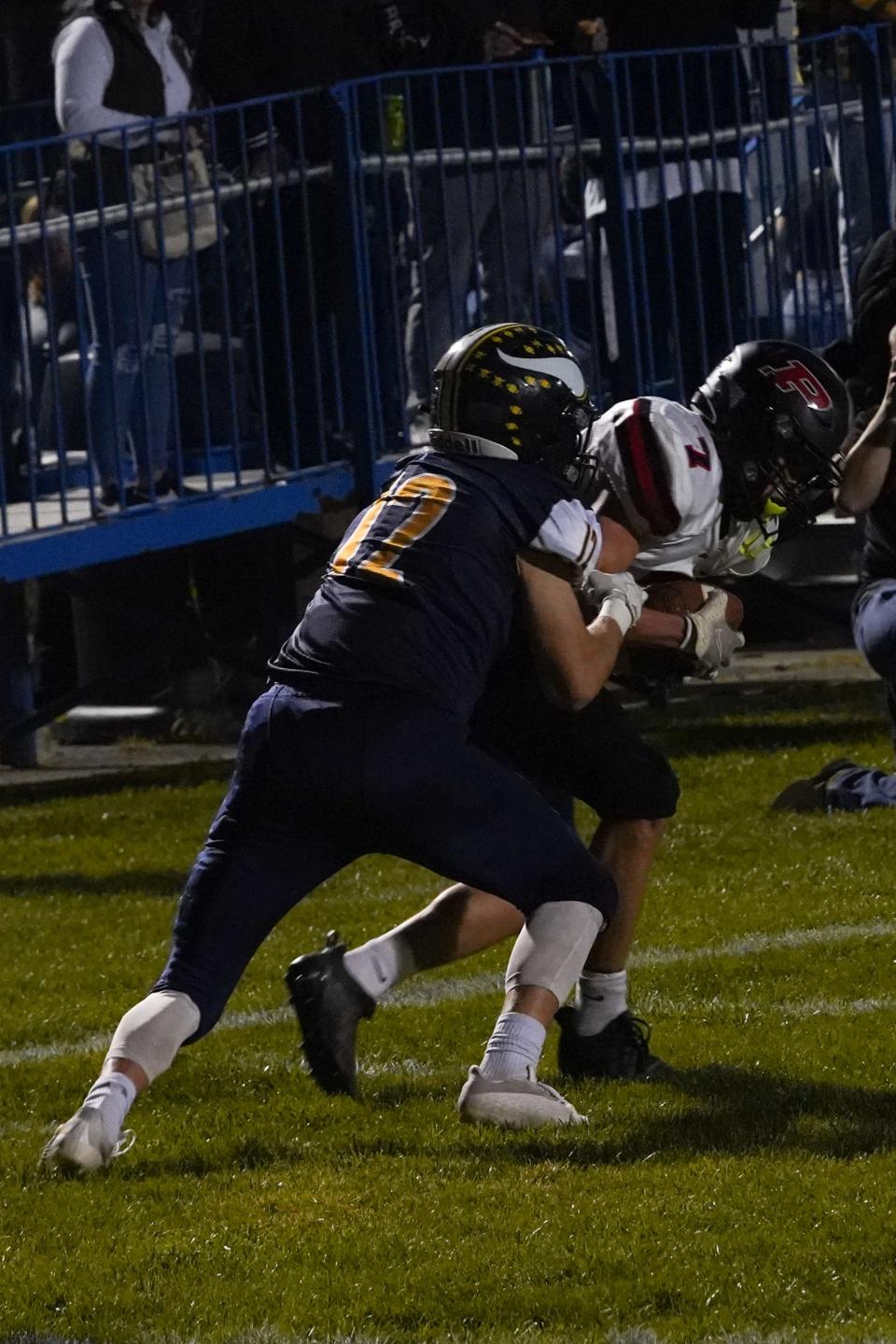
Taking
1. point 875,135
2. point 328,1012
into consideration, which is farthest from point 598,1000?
point 875,135

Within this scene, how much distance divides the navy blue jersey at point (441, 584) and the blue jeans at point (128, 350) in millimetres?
4278

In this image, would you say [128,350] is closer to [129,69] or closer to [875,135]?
[129,69]

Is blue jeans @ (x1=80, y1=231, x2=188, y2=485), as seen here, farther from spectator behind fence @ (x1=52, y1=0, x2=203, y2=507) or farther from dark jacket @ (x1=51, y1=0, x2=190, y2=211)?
dark jacket @ (x1=51, y1=0, x2=190, y2=211)

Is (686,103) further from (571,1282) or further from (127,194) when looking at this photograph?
(571,1282)

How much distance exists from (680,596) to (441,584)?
0.75 meters

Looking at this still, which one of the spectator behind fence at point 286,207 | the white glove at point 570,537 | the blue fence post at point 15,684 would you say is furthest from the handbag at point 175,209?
the white glove at point 570,537

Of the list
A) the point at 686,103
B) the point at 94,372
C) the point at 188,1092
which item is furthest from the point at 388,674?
the point at 686,103

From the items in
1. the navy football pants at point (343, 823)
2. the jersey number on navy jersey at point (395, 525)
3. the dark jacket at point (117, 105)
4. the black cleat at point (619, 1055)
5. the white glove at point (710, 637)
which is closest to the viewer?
the navy football pants at point (343, 823)

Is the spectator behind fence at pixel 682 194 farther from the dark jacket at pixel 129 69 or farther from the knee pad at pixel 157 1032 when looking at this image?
the knee pad at pixel 157 1032

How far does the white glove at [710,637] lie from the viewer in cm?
505

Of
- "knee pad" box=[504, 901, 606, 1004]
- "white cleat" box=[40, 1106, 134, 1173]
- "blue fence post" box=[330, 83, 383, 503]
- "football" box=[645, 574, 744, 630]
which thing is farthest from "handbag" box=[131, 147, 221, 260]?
"white cleat" box=[40, 1106, 134, 1173]

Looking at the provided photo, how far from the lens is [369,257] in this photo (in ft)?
30.9

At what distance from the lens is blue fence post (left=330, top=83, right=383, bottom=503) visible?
30.5ft

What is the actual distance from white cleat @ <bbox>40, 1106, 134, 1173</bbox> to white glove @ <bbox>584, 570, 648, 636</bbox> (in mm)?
1325
